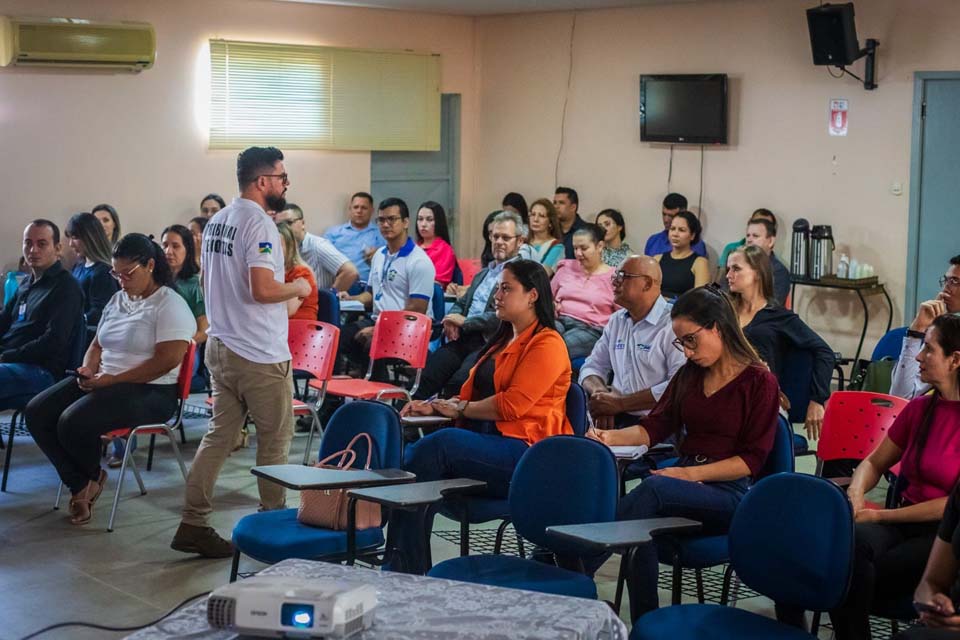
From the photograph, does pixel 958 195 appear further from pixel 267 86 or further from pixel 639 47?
pixel 267 86

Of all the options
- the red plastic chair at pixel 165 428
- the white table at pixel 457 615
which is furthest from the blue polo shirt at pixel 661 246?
the white table at pixel 457 615

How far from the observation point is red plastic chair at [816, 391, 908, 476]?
4559 millimetres

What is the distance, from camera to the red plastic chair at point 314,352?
20.9ft

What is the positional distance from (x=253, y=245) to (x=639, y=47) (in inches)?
242

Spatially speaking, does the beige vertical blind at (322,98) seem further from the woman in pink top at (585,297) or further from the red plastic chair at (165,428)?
the red plastic chair at (165,428)

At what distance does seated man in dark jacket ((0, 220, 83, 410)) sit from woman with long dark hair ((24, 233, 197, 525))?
629 millimetres

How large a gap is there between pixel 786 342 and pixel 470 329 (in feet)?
6.76

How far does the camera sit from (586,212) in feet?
35.5

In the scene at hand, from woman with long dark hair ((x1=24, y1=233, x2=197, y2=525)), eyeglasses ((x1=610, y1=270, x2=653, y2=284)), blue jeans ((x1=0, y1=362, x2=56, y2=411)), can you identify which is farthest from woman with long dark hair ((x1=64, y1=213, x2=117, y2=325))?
eyeglasses ((x1=610, y1=270, x2=653, y2=284))

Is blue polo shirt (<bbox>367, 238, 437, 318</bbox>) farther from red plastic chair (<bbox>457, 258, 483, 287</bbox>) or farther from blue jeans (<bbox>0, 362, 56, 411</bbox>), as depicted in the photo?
blue jeans (<bbox>0, 362, 56, 411</bbox>)

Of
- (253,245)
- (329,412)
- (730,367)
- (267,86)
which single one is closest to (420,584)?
(730,367)

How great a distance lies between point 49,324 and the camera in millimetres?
6414

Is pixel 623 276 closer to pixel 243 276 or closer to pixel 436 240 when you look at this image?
pixel 243 276

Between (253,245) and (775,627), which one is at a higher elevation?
(253,245)
